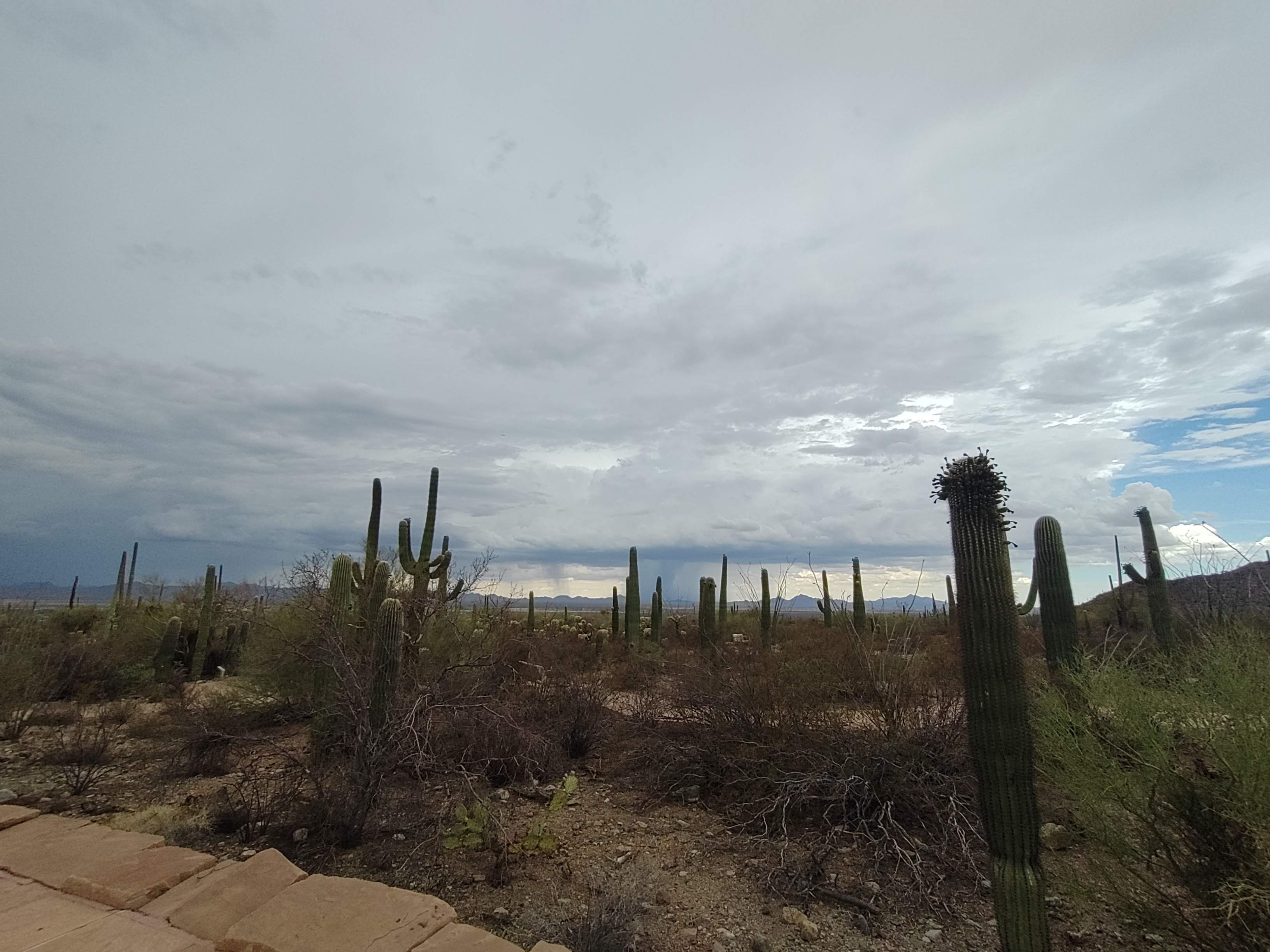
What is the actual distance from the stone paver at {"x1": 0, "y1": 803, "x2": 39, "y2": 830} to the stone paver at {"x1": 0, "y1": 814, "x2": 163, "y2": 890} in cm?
6

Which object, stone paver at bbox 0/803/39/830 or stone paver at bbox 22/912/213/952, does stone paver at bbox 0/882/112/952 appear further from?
stone paver at bbox 0/803/39/830

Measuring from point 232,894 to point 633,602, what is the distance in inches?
568

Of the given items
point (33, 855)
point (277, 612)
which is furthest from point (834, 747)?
point (277, 612)

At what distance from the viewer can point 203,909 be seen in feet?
11.6

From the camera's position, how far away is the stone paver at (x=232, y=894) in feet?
11.3

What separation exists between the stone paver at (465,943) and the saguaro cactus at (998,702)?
111 inches

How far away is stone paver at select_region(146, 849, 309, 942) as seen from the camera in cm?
343

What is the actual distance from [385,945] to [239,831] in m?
3.35

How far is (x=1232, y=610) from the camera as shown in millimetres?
11617

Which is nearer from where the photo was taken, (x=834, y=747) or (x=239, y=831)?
(x=239, y=831)

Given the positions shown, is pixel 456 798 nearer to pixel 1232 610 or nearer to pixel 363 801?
pixel 363 801

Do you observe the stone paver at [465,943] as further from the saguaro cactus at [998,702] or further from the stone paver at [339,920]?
the saguaro cactus at [998,702]

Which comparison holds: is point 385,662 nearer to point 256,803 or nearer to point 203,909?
point 256,803

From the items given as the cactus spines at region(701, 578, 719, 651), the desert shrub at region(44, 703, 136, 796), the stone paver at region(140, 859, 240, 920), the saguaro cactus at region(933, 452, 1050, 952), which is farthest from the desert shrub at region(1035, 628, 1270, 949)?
the cactus spines at region(701, 578, 719, 651)
